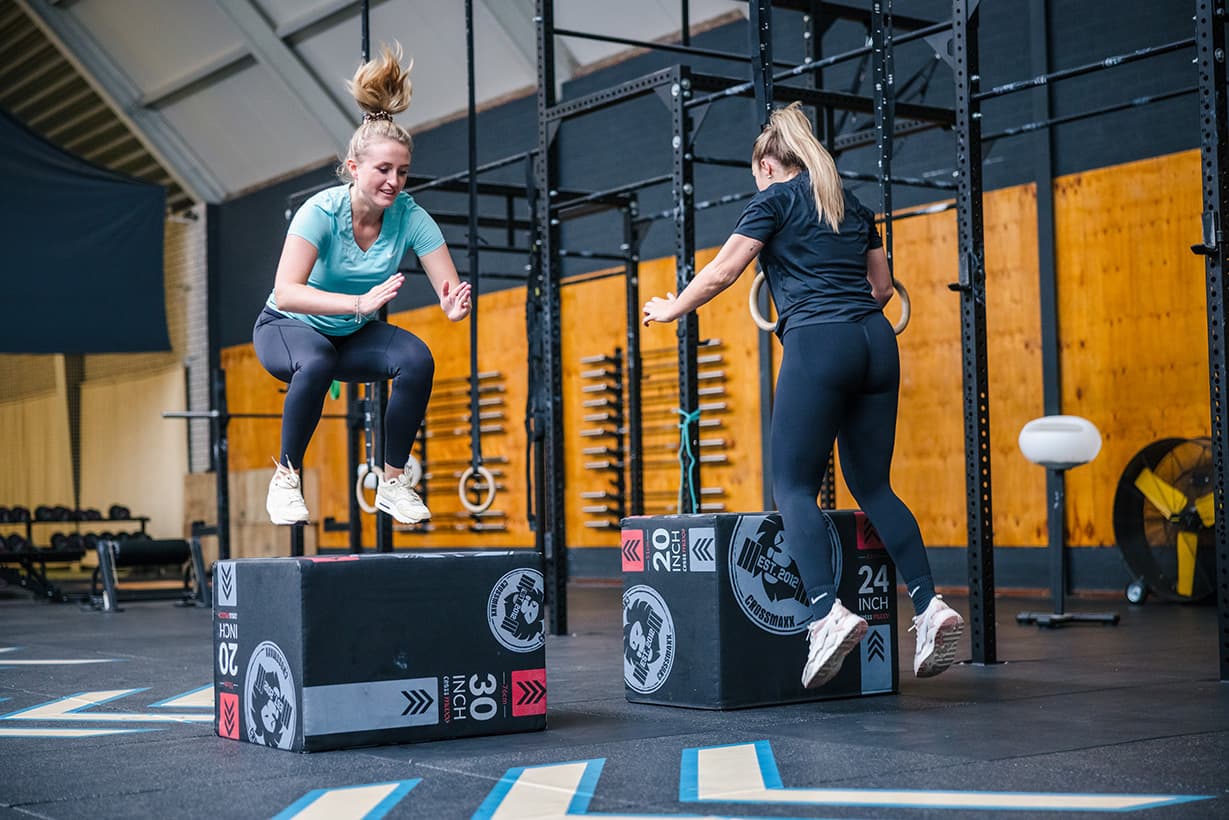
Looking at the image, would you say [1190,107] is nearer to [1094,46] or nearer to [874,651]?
[1094,46]

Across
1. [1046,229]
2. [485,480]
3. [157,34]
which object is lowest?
[485,480]

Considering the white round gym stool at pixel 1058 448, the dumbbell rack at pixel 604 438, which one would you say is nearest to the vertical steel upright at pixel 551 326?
the white round gym stool at pixel 1058 448

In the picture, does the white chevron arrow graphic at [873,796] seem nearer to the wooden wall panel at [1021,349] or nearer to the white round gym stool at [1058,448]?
the white round gym stool at [1058,448]

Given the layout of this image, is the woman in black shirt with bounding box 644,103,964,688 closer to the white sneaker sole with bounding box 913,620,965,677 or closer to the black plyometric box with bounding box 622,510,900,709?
the white sneaker sole with bounding box 913,620,965,677

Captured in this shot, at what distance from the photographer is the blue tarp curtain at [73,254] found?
38.1 feet

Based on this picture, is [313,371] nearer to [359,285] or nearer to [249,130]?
[359,285]

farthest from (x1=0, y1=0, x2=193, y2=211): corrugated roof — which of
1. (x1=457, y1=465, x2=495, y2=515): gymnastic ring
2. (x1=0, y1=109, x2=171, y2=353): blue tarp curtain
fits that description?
(x1=457, y1=465, x2=495, y2=515): gymnastic ring

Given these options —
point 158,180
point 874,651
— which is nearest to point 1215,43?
point 874,651

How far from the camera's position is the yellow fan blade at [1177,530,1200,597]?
6.61m

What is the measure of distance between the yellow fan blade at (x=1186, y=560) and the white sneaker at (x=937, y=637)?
361 centimetres

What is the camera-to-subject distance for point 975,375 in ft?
15.1

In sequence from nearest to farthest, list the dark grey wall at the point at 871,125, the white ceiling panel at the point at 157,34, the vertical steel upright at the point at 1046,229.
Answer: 1. the dark grey wall at the point at 871,125
2. the vertical steel upright at the point at 1046,229
3. the white ceiling panel at the point at 157,34

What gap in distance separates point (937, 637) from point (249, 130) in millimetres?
11212

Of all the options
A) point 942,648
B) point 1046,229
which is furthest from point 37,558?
point 942,648
